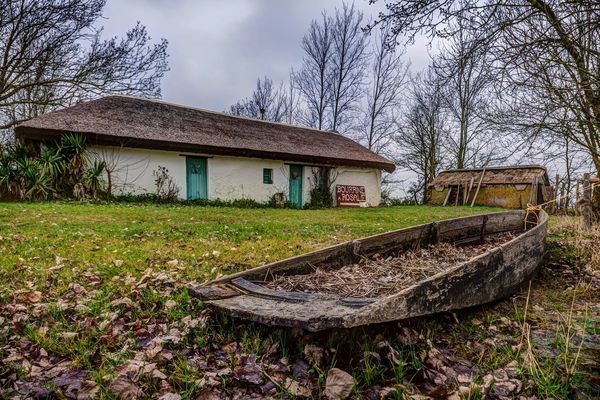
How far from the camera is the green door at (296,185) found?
583 inches

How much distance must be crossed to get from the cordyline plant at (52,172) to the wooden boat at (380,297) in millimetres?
9531

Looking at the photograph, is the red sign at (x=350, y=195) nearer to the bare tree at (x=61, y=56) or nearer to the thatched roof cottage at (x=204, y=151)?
the thatched roof cottage at (x=204, y=151)

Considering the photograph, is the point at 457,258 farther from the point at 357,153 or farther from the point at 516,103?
the point at 357,153

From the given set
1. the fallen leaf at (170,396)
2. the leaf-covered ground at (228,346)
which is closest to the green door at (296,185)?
the leaf-covered ground at (228,346)

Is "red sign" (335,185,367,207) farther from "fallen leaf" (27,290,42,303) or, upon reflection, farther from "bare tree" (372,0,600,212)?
"fallen leaf" (27,290,42,303)

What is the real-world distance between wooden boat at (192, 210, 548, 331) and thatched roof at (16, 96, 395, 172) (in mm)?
9552

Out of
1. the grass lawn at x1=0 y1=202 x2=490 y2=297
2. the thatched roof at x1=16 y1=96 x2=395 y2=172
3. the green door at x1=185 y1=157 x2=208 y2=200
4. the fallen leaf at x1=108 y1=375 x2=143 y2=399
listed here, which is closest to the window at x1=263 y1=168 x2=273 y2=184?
the thatched roof at x1=16 y1=96 x2=395 y2=172

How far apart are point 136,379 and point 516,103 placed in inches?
274

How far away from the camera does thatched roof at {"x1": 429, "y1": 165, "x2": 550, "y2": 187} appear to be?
52.7 ft

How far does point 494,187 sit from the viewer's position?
1692 cm

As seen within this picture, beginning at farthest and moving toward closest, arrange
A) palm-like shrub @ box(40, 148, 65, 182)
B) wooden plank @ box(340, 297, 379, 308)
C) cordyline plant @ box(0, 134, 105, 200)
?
palm-like shrub @ box(40, 148, 65, 182)
cordyline plant @ box(0, 134, 105, 200)
wooden plank @ box(340, 297, 379, 308)

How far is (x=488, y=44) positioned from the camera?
15.9 ft

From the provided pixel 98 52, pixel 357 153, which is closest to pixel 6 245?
pixel 98 52

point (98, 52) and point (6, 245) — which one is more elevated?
point (98, 52)
